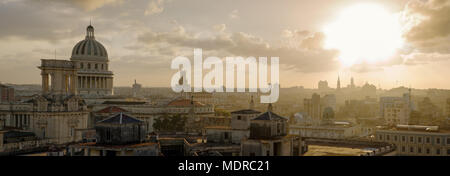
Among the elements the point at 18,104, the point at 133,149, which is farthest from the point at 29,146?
the point at 133,149

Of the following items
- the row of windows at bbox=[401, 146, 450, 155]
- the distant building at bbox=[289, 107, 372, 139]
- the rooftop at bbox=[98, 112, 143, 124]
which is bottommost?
the row of windows at bbox=[401, 146, 450, 155]

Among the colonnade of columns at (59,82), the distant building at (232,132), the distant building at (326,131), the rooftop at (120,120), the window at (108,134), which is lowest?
the distant building at (326,131)

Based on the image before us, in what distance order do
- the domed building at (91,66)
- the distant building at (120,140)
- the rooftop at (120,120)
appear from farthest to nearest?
the domed building at (91,66)
the rooftop at (120,120)
the distant building at (120,140)

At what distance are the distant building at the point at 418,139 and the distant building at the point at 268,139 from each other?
35.4 m

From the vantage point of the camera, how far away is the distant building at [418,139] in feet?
246

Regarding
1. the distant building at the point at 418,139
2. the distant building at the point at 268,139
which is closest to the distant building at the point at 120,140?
the distant building at the point at 268,139

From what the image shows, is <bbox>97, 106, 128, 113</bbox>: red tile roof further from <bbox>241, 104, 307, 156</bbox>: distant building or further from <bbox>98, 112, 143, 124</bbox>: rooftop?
<bbox>241, 104, 307, 156</bbox>: distant building

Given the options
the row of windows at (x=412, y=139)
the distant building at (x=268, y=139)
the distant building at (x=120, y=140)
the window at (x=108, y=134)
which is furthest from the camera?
the row of windows at (x=412, y=139)

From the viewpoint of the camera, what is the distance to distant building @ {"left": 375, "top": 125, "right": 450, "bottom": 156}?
75.0m

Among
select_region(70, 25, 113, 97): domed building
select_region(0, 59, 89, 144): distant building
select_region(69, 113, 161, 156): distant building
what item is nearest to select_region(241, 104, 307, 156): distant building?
select_region(69, 113, 161, 156): distant building

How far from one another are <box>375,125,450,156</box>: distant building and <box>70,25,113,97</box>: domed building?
6555 centimetres

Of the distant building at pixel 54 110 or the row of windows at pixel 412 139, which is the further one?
the row of windows at pixel 412 139

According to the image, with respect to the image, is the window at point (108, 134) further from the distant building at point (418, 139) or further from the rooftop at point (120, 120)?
the distant building at point (418, 139)

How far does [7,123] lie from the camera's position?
83.2 meters
